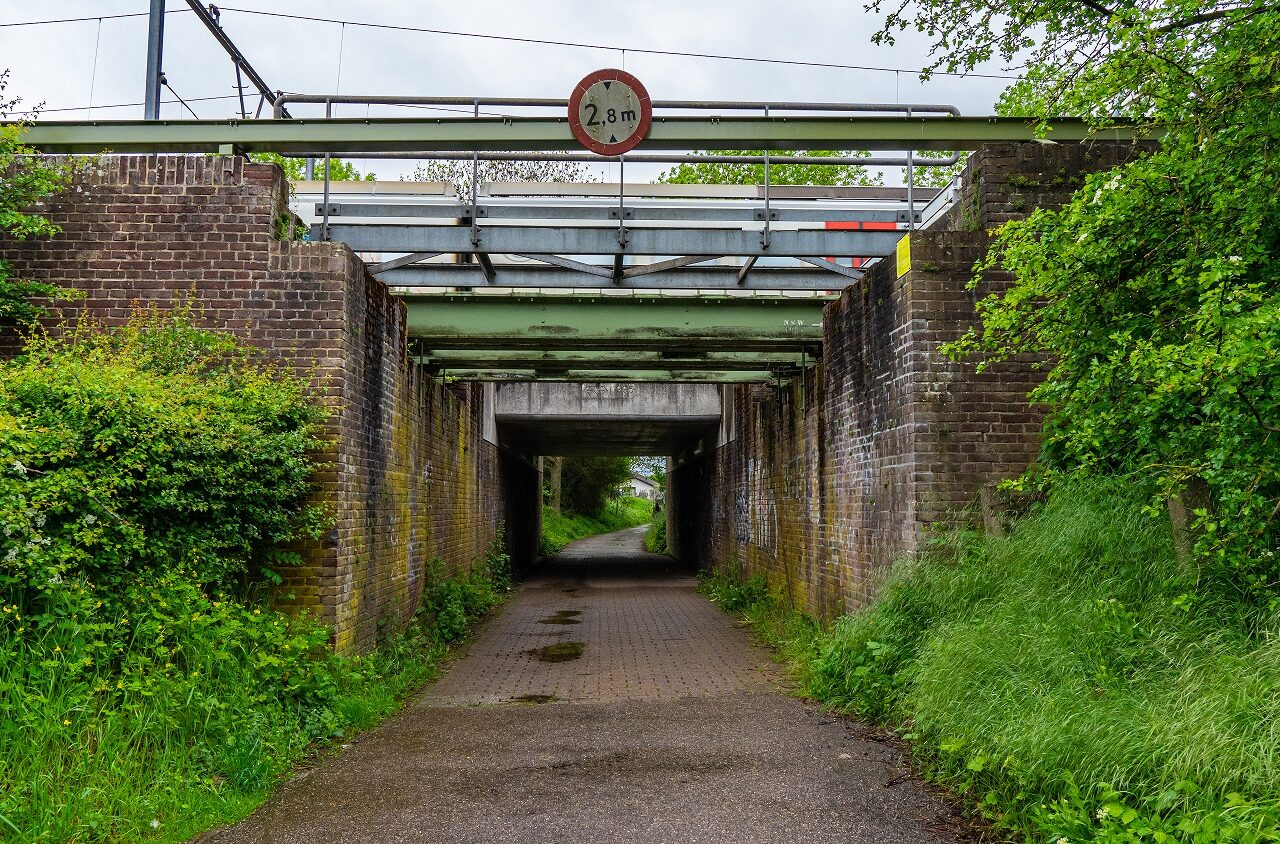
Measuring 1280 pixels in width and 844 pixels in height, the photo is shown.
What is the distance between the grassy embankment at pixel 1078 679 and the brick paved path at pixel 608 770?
0.39 meters

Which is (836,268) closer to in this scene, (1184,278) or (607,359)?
(607,359)

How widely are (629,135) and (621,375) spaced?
8118mm

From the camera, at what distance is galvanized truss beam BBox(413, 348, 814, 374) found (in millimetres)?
13062

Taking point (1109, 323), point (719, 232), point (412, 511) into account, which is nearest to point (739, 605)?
point (412, 511)

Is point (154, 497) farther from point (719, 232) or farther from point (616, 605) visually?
point (616, 605)

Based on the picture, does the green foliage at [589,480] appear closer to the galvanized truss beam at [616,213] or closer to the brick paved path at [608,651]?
the brick paved path at [608,651]

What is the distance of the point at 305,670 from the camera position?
6.45m

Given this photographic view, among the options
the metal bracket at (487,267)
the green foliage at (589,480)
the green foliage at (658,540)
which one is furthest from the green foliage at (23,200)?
the green foliage at (589,480)

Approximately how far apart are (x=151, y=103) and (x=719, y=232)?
767 cm

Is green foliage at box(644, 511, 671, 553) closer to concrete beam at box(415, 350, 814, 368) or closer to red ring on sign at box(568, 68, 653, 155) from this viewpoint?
concrete beam at box(415, 350, 814, 368)

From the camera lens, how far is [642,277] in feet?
32.2

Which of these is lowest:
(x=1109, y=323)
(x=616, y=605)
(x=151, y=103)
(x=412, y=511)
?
(x=616, y=605)

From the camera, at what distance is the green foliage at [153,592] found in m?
4.38

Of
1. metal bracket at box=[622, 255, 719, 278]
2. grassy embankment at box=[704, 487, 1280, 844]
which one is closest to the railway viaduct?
grassy embankment at box=[704, 487, 1280, 844]
